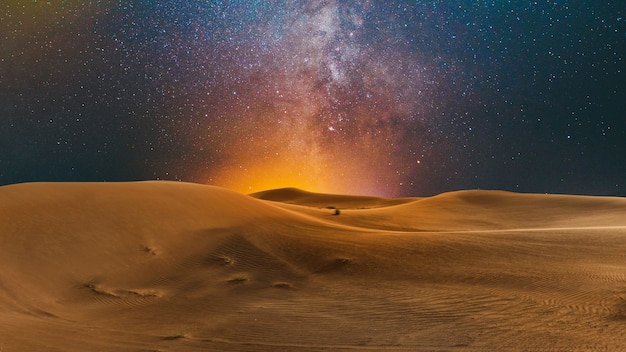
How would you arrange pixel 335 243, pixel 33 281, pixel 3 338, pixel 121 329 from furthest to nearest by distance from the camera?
1. pixel 335 243
2. pixel 33 281
3. pixel 121 329
4. pixel 3 338

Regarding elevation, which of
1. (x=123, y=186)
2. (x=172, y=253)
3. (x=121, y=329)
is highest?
(x=123, y=186)

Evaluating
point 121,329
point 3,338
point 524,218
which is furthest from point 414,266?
point 524,218

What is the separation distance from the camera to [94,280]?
28.8 feet

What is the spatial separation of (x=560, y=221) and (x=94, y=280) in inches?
809

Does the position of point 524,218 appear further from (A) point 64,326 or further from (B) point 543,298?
(A) point 64,326

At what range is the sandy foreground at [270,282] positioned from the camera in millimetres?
5465

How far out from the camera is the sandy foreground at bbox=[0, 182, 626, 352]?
215 inches

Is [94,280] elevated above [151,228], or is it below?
below

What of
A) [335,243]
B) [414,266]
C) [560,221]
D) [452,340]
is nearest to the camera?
[452,340]

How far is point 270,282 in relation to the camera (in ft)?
28.0

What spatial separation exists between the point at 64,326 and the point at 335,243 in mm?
6477

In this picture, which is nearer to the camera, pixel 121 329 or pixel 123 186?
pixel 121 329

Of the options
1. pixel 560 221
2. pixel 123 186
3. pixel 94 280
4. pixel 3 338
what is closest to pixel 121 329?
pixel 3 338

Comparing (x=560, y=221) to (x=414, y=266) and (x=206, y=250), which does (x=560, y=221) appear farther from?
(x=206, y=250)
